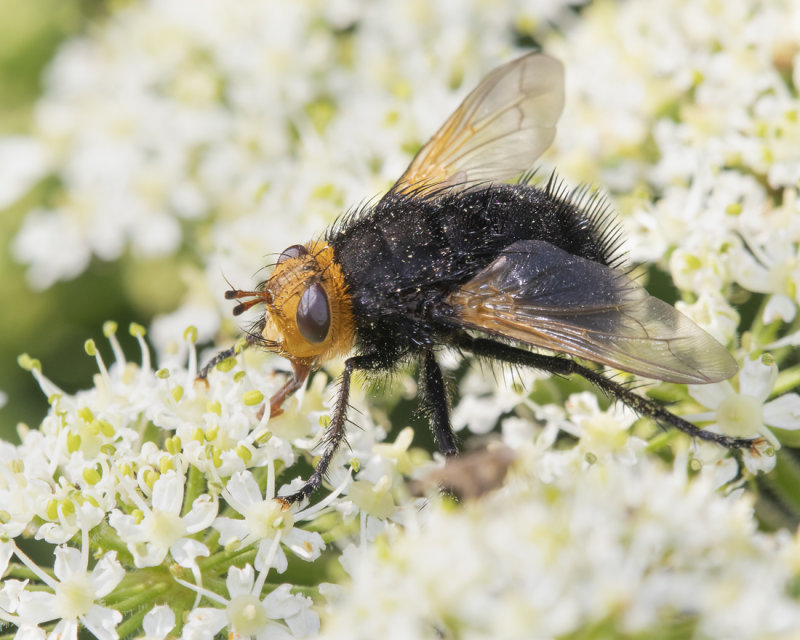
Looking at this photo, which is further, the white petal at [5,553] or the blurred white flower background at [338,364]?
the white petal at [5,553]

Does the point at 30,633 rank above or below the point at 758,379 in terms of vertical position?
above

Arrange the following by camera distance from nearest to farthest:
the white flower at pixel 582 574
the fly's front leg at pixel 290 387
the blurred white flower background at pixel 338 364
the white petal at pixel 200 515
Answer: the white flower at pixel 582 574 → the blurred white flower background at pixel 338 364 → the white petal at pixel 200 515 → the fly's front leg at pixel 290 387

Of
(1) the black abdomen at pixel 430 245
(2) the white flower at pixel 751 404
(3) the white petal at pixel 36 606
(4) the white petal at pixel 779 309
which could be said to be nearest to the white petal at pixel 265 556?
(3) the white petal at pixel 36 606

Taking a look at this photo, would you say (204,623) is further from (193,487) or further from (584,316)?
(584,316)

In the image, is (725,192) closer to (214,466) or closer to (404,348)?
(404,348)

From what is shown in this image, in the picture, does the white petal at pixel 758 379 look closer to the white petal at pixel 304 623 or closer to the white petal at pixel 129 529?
the white petal at pixel 304 623

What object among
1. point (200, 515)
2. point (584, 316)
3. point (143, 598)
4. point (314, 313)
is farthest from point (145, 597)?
point (584, 316)

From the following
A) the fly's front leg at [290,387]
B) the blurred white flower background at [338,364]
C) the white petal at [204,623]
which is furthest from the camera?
the fly's front leg at [290,387]
